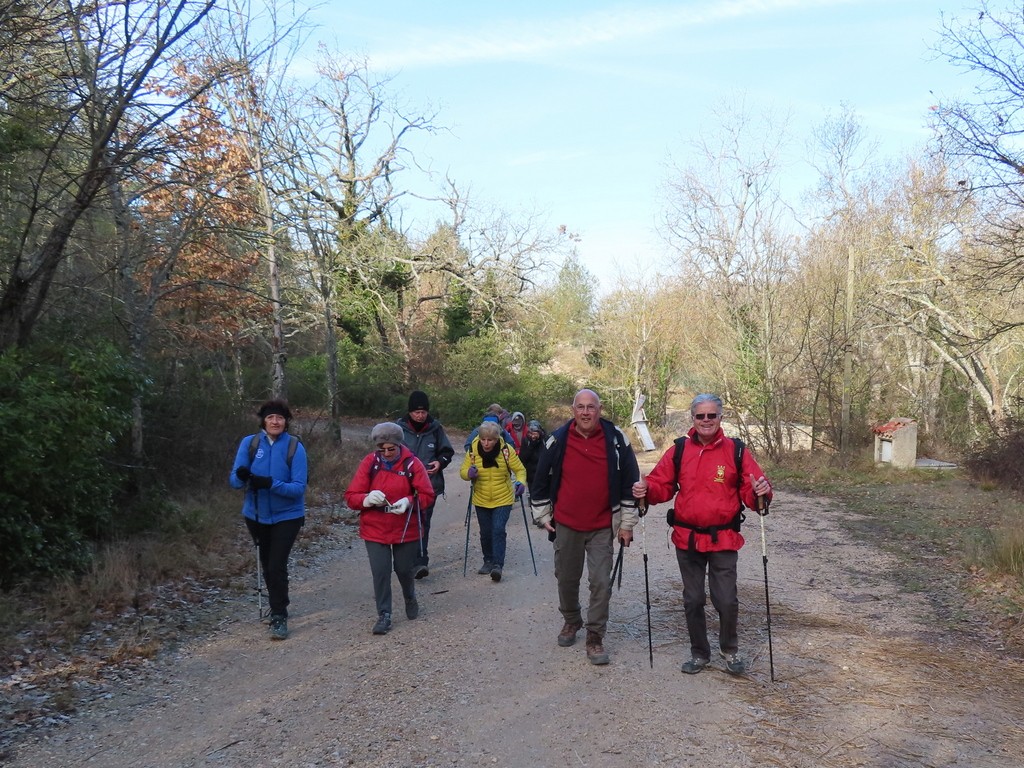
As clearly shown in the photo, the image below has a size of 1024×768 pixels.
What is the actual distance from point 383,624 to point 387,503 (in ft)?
3.32

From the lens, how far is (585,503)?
589 centimetres

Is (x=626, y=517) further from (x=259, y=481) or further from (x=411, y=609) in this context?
(x=259, y=481)

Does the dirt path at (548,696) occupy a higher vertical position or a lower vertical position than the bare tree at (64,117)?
lower

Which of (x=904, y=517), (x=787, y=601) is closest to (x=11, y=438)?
(x=787, y=601)

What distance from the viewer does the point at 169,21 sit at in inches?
Result: 290

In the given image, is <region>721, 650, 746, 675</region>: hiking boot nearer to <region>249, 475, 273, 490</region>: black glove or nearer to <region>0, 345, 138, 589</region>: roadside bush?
<region>249, 475, 273, 490</region>: black glove

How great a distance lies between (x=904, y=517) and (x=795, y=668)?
8131mm

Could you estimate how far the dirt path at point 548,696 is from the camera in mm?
4426

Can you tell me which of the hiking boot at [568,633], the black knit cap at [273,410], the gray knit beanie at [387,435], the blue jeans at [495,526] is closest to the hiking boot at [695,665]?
the hiking boot at [568,633]

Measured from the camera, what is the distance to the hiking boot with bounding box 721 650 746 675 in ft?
18.0

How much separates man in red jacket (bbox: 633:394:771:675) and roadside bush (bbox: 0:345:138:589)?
16.0 ft

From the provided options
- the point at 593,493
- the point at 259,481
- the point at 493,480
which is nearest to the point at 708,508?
the point at 593,493

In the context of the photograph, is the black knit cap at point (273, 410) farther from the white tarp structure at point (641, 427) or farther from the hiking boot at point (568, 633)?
the white tarp structure at point (641, 427)

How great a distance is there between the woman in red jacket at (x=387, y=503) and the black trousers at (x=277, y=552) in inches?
21.5
